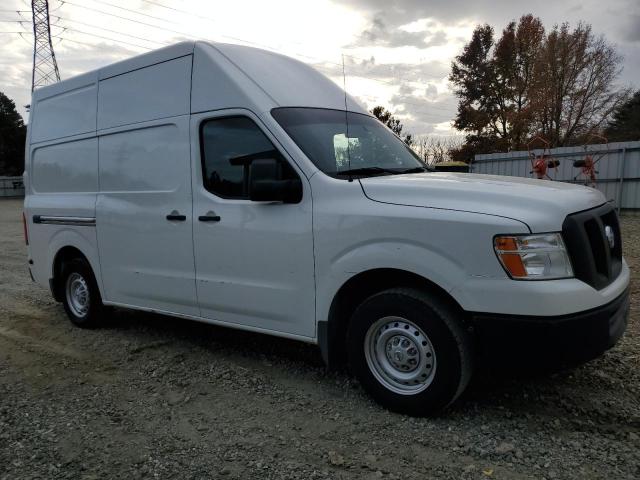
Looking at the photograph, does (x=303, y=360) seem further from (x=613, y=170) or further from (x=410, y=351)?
(x=613, y=170)

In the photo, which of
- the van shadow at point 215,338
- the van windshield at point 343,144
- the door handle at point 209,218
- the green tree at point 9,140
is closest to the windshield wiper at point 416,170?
the van windshield at point 343,144

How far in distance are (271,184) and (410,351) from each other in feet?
4.70

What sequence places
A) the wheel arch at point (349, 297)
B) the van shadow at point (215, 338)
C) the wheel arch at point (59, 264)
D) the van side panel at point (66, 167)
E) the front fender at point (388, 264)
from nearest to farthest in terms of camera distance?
1. the front fender at point (388, 264)
2. the wheel arch at point (349, 297)
3. the van shadow at point (215, 338)
4. the van side panel at point (66, 167)
5. the wheel arch at point (59, 264)

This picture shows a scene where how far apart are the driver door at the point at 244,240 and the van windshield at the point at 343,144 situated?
0.18 m

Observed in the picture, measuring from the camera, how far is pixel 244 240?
12.9 feet

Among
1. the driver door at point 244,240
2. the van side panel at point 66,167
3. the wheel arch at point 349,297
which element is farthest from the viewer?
the van side panel at point 66,167

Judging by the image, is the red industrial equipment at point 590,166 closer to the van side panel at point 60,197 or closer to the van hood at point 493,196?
the van hood at point 493,196

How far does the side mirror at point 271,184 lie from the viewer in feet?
11.6

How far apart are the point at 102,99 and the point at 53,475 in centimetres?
369

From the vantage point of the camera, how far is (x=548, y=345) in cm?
283

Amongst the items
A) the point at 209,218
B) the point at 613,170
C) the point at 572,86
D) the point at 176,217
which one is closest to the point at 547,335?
the point at 209,218

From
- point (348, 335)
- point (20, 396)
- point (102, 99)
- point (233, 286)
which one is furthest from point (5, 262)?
point (348, 335)

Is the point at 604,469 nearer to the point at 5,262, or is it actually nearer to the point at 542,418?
the point at 542,418

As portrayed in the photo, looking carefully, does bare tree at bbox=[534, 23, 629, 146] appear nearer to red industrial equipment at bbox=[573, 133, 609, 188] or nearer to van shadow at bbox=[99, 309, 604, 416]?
red industrial equipment at bbox=[573, 133, 609, 188]
